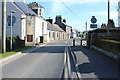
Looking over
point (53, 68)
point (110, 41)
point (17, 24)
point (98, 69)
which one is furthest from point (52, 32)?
point (98, 69)

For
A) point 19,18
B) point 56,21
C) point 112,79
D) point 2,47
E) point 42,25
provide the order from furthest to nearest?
point 56,21 < point 42,25 < point 19,18 < point 2,47 < point 112,79

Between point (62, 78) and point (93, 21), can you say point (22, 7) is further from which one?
point (62, 78)

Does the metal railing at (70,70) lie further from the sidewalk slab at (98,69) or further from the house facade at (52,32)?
the house facade at (52,32)

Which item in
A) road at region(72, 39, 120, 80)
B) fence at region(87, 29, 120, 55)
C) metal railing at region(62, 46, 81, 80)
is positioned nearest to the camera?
metal railing at region(62, 46, 81, 80)

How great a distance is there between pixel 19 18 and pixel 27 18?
463cm

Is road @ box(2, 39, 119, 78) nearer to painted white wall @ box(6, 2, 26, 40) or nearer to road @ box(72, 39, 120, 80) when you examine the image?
road @ box(72, 39, 120, 80)

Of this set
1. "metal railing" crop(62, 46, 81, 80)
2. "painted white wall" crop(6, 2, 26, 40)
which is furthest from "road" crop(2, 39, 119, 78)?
"painted white wall" crop(6, 2, 26, 40)

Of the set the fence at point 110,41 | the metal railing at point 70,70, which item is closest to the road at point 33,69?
the metal railing at point 70,70

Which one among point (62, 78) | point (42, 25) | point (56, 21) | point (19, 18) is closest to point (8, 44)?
point (19, 18)

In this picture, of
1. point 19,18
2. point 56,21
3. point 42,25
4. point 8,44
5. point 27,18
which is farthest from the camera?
point 56,21

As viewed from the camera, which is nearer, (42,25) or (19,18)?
(19,18)

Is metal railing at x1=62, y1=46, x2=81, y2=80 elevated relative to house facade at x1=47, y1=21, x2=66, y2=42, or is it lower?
lower

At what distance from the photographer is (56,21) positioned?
118m

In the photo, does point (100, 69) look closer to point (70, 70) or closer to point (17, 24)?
point (70, 70)
